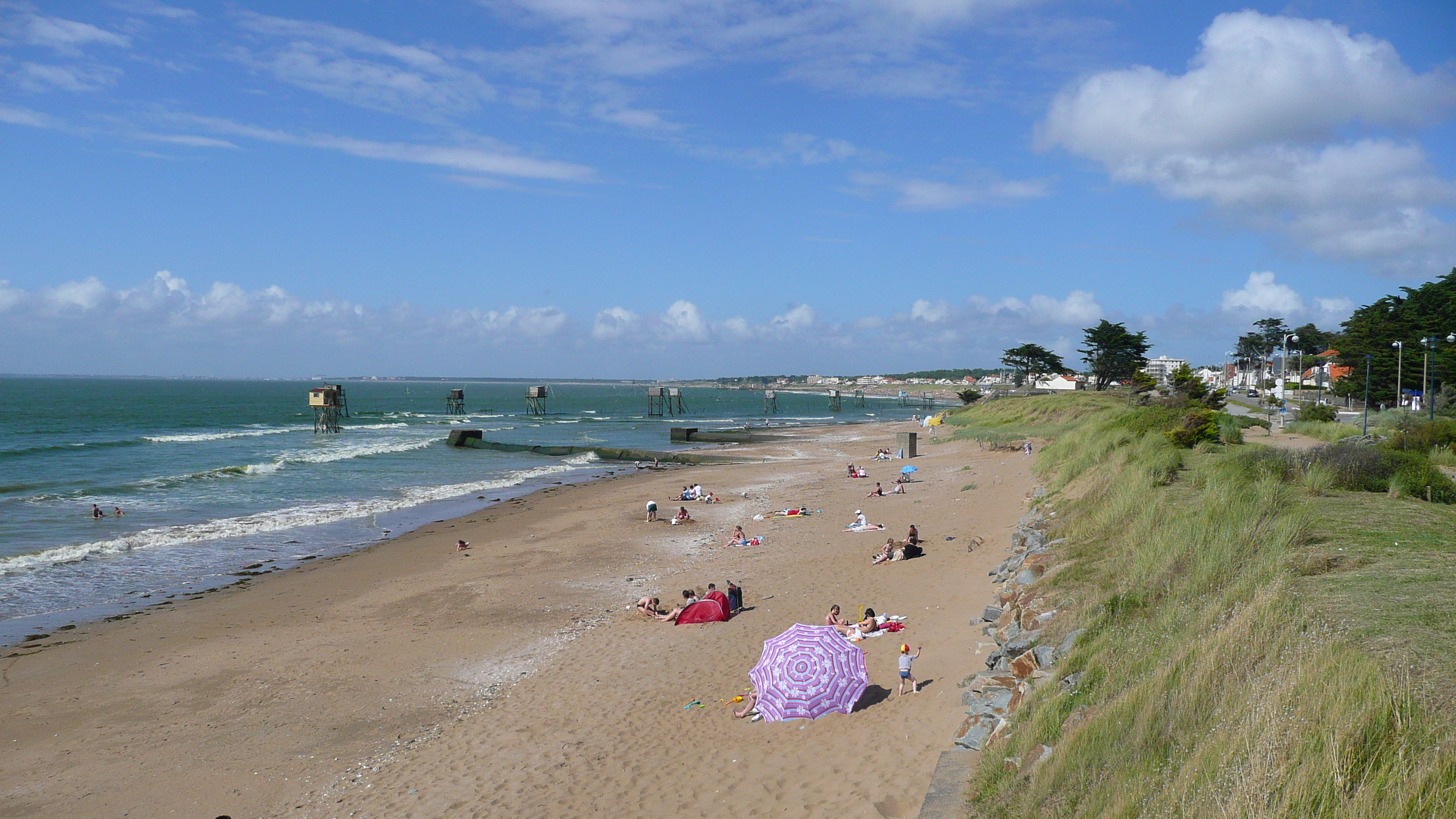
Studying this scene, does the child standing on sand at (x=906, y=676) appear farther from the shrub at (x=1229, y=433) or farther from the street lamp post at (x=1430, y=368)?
the street lamp post at (x=1430, y=368)

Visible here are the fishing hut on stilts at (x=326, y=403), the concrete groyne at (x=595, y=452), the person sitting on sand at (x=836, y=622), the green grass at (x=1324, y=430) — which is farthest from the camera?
the fishing hut on stilts at (x=326, y=403)

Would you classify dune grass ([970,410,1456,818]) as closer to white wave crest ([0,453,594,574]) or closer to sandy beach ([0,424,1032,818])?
sandy beach ([0,424,1032,818])

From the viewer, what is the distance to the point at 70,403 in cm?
10200

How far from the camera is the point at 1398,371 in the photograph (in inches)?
1439

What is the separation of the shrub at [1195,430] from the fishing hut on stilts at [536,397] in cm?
7038

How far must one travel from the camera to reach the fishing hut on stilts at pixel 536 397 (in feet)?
286

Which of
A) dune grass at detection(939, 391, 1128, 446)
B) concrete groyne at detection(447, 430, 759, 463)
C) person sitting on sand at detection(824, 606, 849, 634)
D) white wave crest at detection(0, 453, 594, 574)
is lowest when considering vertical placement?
white wave crest at detection(0, 453, 594, 574)

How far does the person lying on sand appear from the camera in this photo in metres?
8.49

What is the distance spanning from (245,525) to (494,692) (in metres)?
17.1

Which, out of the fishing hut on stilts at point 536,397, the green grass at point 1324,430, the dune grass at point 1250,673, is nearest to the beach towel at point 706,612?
the dune grass at point 1250,673

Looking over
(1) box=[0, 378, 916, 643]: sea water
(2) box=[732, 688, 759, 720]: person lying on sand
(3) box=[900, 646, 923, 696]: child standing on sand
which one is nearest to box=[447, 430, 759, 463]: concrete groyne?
Answer: (1) box=[0, 378, 916, 643]: sea water

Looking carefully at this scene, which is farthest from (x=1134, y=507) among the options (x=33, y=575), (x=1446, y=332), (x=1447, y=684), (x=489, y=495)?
(x=1446, y=332)

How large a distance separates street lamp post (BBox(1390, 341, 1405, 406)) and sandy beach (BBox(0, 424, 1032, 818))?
97.0 ft

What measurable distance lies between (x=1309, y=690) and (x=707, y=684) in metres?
6.94
